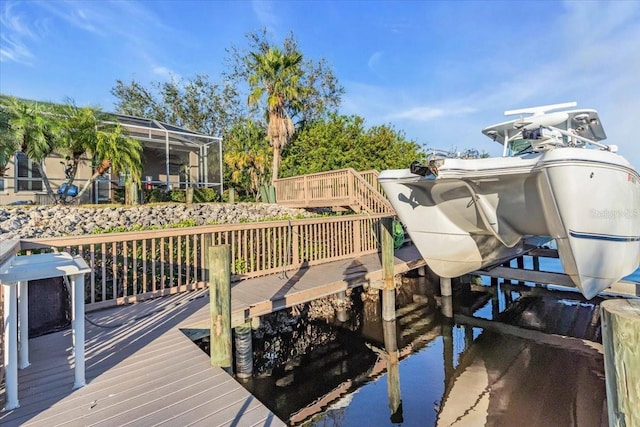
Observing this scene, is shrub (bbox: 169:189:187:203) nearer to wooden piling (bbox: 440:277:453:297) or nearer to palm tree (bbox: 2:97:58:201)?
palm tree (bbox: 2:97:58:201)

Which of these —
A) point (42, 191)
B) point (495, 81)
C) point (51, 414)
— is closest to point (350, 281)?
point (51, 414)

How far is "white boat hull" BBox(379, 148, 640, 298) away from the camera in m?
3.71

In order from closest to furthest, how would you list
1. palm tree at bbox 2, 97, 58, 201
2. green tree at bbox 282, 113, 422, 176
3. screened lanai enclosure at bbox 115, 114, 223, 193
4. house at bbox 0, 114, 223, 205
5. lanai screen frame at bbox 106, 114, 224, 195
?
palm tree at bbox 2, 97, 58, 201 < house at bbox 0, 114, 223, 205 < lanai screen frame at bbox 106, 114, 224, 195 < screened lanai enclosure at bbox 115, 114, 223, 193 < green tree at bbox 282, 113, 422, 176

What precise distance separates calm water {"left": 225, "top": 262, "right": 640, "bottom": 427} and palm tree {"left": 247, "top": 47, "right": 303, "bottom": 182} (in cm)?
964

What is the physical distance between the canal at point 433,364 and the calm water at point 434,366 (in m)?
0.02

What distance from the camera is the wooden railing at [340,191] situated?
31.4 ft

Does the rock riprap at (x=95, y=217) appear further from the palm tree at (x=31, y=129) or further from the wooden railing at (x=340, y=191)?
the wooden railing at (x=340, y=191)

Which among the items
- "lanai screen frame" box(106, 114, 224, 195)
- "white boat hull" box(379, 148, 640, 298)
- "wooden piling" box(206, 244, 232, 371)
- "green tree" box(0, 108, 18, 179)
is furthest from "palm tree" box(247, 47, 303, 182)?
"wooden piling" box(206, 244, 232, 371)

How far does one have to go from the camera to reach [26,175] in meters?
9.88

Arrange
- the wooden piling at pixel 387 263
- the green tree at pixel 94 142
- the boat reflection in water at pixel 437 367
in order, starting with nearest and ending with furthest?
the boat reflection in water at pixel 437 367 → the wooden piling at pixel 387 263 → the green tree at pixel 94 142

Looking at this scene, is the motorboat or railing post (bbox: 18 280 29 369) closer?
railing post (bbox: 18 280 29 369)

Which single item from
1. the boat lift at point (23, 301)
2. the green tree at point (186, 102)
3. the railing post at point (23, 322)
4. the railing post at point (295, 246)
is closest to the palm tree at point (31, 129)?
the boat lift at point (23, 301)

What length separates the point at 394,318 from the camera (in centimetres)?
626

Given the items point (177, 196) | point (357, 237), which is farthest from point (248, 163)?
point (357, 237)
